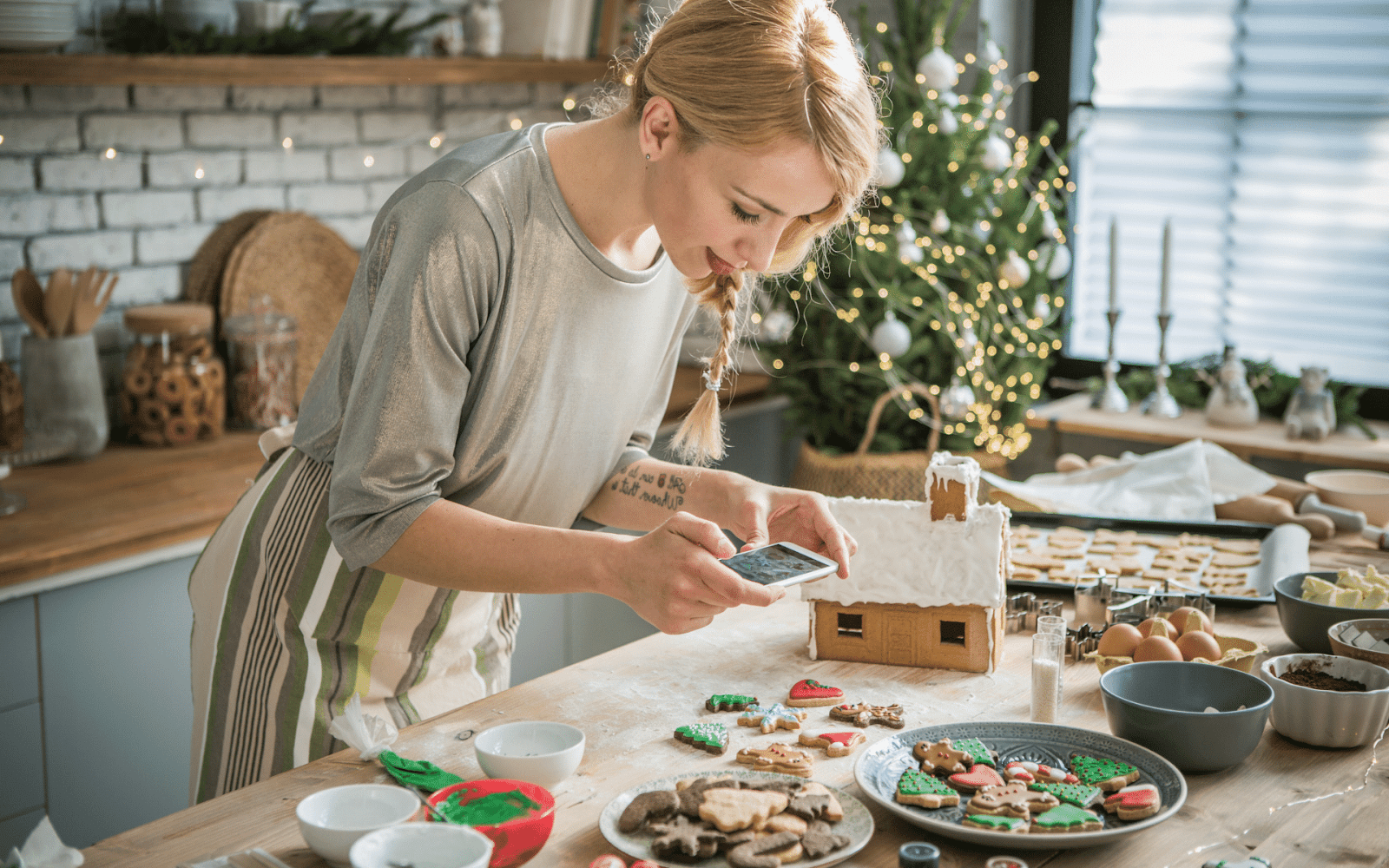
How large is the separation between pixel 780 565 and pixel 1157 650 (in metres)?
0.50

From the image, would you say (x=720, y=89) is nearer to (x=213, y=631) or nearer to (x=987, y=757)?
(x=987, y=757)

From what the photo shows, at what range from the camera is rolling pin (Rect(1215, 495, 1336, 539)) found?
2.11 m

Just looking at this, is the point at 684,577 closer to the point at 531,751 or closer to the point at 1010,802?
the point at 531,751

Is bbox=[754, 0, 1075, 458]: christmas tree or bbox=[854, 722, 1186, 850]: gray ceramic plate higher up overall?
bbox=[754, 0, 1075, 458]: christmas tree

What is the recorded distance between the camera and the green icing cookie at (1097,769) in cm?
121

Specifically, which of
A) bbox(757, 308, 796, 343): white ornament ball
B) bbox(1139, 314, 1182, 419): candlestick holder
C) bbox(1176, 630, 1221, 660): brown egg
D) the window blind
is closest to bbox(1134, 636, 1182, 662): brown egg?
bbox(1176, 630, 1221, 660): brown egg

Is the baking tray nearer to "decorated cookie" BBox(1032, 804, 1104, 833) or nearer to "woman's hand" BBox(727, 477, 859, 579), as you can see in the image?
"woman's hand" BBox(727, 477, 859, 579)

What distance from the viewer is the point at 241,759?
160 cm

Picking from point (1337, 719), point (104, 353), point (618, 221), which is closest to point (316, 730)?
point (618, 221)

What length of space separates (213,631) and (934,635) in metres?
0.93

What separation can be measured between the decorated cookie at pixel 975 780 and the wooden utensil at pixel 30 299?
2.12m

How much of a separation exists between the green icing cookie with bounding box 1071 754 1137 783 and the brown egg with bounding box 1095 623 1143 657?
322mm

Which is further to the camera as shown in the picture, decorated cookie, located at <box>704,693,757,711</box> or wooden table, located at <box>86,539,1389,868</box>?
decorated cookie, located at <box>704,693,757,711</box>

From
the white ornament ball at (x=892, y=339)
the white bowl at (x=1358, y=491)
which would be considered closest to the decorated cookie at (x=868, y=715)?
the white bowl at (x=1358, y=491)
